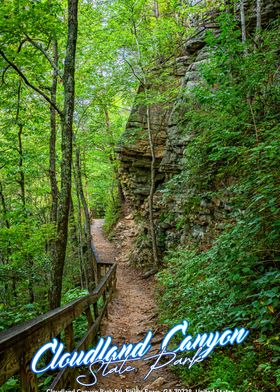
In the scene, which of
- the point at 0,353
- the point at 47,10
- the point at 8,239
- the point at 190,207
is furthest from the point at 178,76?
the point at 0,353

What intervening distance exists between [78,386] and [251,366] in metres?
2.12

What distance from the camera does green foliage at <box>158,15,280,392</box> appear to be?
11.5ft

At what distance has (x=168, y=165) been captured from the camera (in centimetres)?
1348

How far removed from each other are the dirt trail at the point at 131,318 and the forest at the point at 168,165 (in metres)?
0.11

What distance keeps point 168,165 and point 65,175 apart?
303 inches

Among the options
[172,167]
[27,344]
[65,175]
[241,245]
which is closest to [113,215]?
[172,167]

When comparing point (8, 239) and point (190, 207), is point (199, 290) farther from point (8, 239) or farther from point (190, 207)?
point (8, 239)

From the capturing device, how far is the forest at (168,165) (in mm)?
4129

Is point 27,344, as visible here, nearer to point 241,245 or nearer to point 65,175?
point 241,245

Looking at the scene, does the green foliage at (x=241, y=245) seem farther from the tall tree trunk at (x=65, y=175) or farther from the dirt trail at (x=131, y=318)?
the tall tree trunk at (x=65, y=175)

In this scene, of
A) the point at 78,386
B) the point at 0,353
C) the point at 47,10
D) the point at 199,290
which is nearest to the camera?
the point at 0,353

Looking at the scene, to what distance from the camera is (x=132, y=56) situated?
46.5ft

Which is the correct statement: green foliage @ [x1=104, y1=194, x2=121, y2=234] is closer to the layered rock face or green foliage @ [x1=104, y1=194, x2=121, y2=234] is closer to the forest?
the forest

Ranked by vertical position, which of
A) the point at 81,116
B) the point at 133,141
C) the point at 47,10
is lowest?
the point at 133,141
